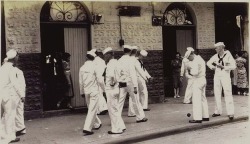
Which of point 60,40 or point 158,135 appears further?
point 60,40

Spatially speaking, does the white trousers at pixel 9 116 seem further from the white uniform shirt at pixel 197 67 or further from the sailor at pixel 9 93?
the white uniform shirt at pixel 197 67

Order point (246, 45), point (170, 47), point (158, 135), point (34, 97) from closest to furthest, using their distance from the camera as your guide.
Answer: point (158, 135), point (34, 97), point (170, 47), point (246, 45)

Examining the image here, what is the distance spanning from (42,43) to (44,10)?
1.00 m

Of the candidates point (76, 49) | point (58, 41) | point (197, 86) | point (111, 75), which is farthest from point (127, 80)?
point (58, 41)

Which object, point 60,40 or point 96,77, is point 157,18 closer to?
point 60,40

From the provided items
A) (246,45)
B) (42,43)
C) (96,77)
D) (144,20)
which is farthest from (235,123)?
(246,45)

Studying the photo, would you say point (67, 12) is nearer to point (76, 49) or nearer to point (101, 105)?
point (76, 49)

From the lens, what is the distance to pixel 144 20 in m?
13.9

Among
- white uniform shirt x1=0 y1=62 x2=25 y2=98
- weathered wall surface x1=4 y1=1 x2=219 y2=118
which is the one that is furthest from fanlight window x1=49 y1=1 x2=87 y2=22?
white uniform shirt x1=0 y1=62 x2=25 y2=98

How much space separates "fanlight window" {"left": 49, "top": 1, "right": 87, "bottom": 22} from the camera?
12188 mm

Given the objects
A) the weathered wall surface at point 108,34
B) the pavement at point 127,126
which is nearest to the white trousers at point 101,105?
the pavement at point 127,126

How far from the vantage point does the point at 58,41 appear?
40.5 feet

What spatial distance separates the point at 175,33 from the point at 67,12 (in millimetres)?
4721

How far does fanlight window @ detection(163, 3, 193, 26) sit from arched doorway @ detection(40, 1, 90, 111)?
11.5 feet
